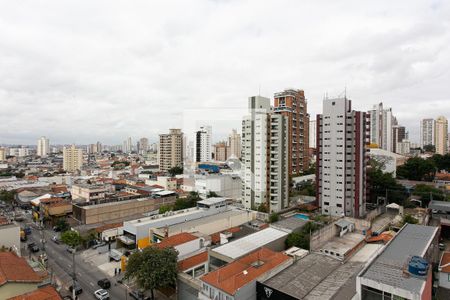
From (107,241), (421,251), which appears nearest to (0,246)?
(107,241)

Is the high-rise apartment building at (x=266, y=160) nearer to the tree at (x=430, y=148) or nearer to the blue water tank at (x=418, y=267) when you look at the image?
the blue water tank at (x=418, y=267)

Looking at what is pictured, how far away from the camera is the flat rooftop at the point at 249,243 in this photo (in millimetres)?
12103

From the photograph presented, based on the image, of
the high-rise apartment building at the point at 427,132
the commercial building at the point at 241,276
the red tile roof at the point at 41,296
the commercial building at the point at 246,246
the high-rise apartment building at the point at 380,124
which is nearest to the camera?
the red tile roof at the point at 41,296

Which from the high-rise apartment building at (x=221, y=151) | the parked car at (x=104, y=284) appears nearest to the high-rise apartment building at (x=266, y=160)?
the parked car at (x=104, y=284)

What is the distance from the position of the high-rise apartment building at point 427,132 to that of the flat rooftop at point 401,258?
223ft

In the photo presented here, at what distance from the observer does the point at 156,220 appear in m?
17.8

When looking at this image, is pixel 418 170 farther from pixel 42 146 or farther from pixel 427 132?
pixel 42 146

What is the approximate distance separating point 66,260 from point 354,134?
68.9 ft

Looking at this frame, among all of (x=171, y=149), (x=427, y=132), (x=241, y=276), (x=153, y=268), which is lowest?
(x=153, y=268)

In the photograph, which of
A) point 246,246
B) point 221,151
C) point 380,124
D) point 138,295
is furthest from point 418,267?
point 221,151

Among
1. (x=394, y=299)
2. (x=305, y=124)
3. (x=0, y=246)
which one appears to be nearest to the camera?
(x=394, y=299)

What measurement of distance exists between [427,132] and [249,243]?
75.1 meters

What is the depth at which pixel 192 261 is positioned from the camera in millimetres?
12477

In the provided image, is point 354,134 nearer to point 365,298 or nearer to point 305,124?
point 365,298
